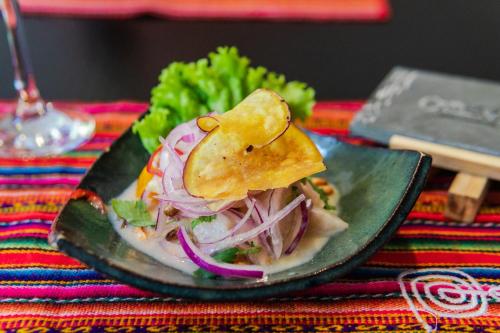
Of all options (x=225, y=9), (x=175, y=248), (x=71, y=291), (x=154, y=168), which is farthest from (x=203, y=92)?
(x=225, y=9)

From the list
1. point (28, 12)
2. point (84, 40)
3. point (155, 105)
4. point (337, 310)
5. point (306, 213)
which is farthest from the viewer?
point (28, 12)

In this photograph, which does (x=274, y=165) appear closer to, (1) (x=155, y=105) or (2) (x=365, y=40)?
(1) (x=155, y=105)

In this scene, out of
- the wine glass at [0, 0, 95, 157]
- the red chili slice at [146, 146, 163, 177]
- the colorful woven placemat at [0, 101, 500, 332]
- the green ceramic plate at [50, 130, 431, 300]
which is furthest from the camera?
the wine glass at [0, 0, 95, 157]

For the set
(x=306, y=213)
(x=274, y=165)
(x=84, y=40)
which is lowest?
(x=84, y=40)

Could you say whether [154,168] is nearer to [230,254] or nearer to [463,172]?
[230,254]

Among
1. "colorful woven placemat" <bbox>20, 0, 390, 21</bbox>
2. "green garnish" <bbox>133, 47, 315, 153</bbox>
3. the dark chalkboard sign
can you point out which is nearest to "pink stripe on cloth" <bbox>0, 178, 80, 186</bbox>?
"green garnish" <bbox>133, 47, 315, 153</bbox>

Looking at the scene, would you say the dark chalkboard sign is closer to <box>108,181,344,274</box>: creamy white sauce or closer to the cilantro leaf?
<box>108,181,344,274</box>: creamy white sauce

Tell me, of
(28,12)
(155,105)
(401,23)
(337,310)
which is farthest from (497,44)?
(28,12)
